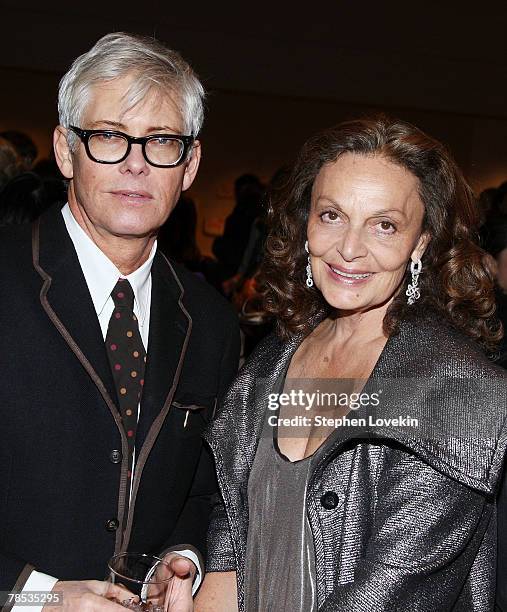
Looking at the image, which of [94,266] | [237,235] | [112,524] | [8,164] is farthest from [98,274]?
[237,235]

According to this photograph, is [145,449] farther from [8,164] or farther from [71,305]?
[8,164]

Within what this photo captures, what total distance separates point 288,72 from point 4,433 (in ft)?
25.7

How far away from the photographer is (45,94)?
9203 mm

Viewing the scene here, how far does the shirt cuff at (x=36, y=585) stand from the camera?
74.7 inches

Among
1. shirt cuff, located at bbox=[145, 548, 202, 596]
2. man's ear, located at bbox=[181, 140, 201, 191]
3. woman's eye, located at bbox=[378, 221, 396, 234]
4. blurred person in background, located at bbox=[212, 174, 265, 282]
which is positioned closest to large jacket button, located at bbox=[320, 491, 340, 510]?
shirt cuff, located at bbox=[145, 548, 202, 596]

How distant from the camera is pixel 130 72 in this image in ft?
6.78

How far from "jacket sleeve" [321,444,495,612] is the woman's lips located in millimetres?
440

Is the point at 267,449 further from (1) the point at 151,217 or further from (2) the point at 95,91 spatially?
(2) the point at 95,91

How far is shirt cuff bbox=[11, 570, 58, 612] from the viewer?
1898 millimetres

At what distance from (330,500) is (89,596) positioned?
56cm

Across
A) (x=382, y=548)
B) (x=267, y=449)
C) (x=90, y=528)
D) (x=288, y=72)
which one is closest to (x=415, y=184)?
(x=267, y=449)

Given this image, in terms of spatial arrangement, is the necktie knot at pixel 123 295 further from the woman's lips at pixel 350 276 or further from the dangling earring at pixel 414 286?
the dangling earring at pixel 414 286

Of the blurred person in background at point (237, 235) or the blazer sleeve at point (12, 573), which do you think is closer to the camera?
the blazer sleeve at point (12, 573)

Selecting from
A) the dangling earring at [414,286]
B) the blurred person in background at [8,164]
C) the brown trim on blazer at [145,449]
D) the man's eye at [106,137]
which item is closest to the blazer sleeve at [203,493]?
the brown trim on blazer at [145,449]
